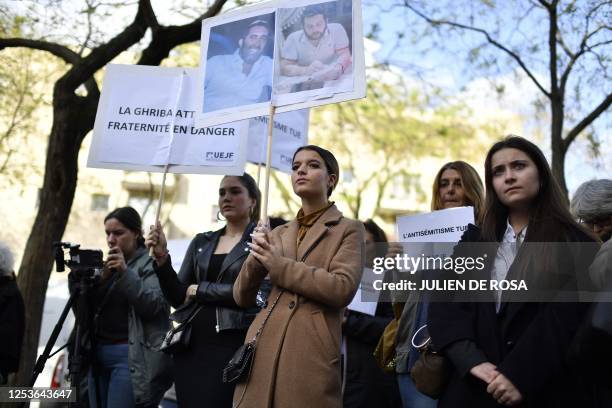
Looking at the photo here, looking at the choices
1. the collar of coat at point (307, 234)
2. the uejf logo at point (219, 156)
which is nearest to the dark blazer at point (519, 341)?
the collar of coat at point (307, 234)

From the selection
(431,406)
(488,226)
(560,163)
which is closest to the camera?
(488,226)

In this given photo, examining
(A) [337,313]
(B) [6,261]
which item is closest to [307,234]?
(A) [337,313]

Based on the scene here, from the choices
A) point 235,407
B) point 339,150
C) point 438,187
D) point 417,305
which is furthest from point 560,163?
point 339,150

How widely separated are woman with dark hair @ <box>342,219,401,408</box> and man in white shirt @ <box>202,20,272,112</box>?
5.27ft

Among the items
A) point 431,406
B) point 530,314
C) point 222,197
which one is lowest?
point 431,406

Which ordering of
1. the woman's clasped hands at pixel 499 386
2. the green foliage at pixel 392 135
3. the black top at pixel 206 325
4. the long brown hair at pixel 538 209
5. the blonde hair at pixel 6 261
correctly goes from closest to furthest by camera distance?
the woman's clasped hands at pixel 499 386 < the long brown hair at pixel 538 209 < the black top at pixel 206 325 < the blonde hair at pixel 6 261 < the green foliage at pixel 392 135

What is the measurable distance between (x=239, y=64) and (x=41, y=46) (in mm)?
4400

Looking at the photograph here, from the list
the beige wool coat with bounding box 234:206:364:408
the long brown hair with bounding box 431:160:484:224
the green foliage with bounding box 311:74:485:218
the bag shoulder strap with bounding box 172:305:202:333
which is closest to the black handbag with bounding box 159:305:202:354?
the bag shoulder strap with bounding box 172:305:202:333

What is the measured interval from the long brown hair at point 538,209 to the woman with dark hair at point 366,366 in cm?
190

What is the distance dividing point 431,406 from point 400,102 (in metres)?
14.6

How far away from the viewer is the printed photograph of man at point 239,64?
4.17 meters

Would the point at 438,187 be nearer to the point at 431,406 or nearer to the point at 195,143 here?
the point at 431,406

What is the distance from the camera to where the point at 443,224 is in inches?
175

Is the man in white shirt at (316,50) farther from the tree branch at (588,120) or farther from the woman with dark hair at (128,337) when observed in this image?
the tree branch at (588,120)
